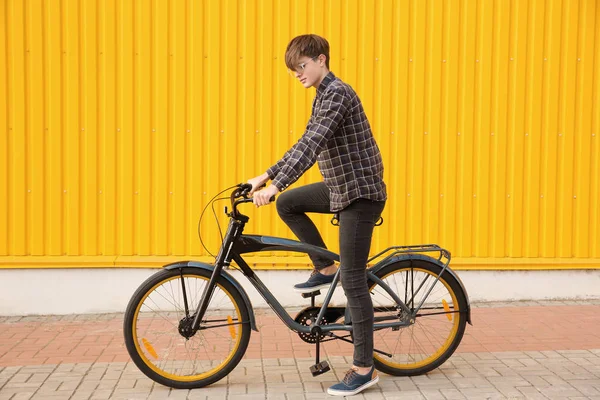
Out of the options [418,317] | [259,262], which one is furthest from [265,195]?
[259,262]

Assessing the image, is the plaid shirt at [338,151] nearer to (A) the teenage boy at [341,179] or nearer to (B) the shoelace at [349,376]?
(A) the teenage boy at [341,179]

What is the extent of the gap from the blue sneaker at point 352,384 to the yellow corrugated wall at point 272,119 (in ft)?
8.13

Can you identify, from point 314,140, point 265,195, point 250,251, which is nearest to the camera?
point 265,195

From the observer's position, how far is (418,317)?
17.6 ft

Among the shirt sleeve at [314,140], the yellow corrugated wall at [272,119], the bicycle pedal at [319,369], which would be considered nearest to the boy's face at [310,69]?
the shirt sleeve at [314,140]

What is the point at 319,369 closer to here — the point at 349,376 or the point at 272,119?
the point at 349,376

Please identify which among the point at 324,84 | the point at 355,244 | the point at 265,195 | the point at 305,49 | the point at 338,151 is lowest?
the point at 355,244

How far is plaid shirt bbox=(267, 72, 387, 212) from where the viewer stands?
4.75 meters

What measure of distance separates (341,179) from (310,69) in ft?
2.11

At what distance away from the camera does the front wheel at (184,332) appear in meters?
5.00

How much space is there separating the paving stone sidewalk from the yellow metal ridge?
0.43m

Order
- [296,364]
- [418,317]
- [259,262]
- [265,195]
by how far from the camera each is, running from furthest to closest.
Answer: [259,262], [296,364], [418,317], [265,195]

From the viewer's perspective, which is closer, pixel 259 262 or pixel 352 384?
pixel 352 384

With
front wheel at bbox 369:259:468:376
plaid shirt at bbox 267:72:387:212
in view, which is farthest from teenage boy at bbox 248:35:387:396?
front wheel at bbox 369:259:468:376
